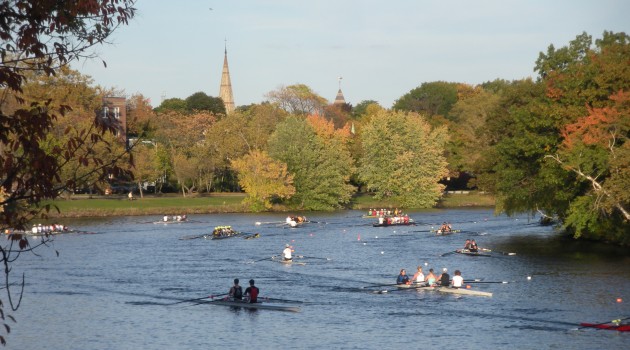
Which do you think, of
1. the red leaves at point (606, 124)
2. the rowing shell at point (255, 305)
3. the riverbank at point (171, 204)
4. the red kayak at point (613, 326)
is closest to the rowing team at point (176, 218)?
the riverbank at point (171, 204)

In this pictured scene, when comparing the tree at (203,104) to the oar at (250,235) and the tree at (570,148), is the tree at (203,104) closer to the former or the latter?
the oar at (250,235)

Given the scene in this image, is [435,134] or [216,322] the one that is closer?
[216,322]

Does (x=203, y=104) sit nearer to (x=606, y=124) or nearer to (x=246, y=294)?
(x=606, y=124)

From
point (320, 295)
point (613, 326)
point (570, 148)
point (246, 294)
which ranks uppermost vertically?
point (570, 148)

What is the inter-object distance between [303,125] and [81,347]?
227 feet

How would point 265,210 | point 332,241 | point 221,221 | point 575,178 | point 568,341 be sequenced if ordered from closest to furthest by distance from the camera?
point 568,341, point 575,178, point 332,241, point 221,221, point 265,210

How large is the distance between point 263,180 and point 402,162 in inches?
702

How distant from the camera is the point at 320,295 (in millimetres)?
42219

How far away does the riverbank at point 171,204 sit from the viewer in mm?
87750

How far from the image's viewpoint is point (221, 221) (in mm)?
84250

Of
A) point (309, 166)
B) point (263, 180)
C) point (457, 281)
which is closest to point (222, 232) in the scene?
point (263, 180)

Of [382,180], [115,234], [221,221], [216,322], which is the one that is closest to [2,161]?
[216,322]

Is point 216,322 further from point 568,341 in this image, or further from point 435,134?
point 435,134

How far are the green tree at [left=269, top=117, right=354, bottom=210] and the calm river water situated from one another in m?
28.9
